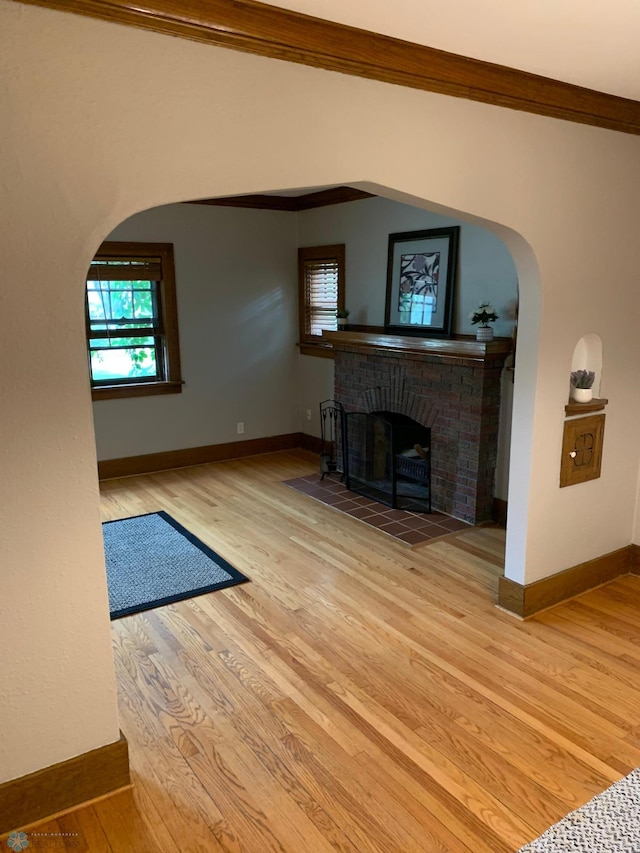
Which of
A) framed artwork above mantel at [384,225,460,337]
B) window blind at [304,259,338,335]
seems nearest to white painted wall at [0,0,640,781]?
framed artwork above mantel at [384,225,460,337]

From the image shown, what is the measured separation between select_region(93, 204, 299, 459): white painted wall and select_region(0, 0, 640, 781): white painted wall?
11.7ft

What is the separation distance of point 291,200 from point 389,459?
280 centimetres

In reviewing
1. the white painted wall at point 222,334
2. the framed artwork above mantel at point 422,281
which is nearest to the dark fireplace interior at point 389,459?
the framed artwork above mantel at point 422,281

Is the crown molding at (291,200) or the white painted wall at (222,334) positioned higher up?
the crown molding at (291,200)

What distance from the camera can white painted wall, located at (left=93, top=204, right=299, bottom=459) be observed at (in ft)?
18.5

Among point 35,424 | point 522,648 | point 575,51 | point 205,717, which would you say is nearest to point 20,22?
point 35,424

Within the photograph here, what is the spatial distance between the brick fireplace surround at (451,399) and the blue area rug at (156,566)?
1724 mm

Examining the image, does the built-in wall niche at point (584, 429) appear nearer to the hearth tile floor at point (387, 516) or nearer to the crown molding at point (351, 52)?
the crown molding at point (351, 52)

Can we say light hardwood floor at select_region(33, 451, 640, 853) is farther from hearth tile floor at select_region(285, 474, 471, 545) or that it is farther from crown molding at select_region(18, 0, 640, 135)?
crown molding at select_region(18, 0, 640, 135)

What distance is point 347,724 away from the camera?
2.49m

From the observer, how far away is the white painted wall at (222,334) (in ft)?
18.5

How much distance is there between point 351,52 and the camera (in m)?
2.16

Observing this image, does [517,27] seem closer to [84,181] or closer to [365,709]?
[84,181]

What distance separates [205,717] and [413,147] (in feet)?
7.78
